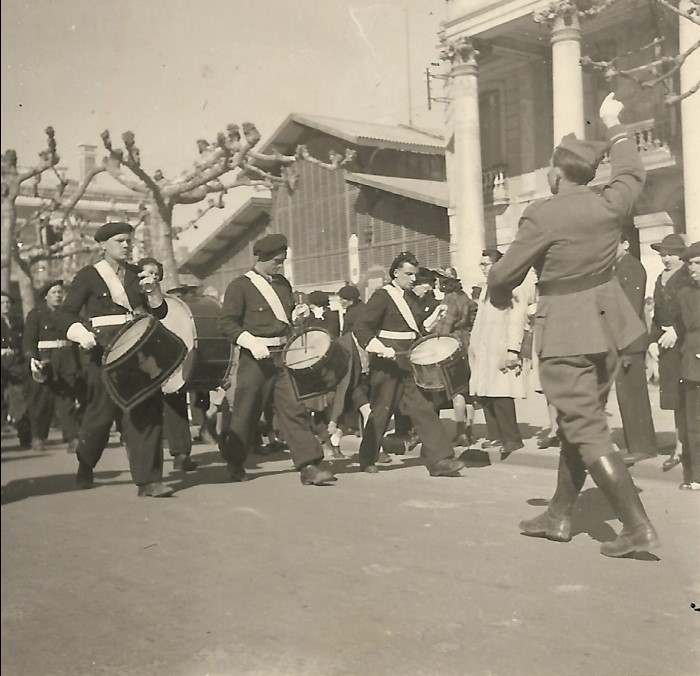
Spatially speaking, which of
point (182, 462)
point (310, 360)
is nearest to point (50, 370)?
point (182, 462)

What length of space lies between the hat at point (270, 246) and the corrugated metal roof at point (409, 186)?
0.54m

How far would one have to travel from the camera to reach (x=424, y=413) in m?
7.08

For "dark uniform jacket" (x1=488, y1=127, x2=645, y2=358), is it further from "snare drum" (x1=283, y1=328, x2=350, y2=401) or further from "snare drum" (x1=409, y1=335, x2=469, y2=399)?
"snare drum" (x1=409, y1=335, x2=469, y2=399)

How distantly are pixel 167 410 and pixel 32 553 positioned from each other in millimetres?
2810

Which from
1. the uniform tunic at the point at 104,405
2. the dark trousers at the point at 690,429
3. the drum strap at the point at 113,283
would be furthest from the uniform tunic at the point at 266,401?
the dark trousers at the point at 690,429

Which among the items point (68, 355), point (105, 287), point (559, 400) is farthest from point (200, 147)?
point (68, 355)

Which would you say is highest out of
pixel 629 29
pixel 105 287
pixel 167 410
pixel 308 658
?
pixel 629 29

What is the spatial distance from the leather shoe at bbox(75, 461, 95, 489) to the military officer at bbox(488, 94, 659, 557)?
8.42 feet

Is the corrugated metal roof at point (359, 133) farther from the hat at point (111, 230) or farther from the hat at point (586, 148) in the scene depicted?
the hat at point (111, 230)

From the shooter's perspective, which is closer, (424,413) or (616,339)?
(616,339)

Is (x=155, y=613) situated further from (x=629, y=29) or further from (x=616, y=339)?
(x=629, y=29)

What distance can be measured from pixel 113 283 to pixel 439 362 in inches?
98.4

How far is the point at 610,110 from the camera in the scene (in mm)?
3971

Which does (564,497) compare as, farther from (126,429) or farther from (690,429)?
(126,429)
